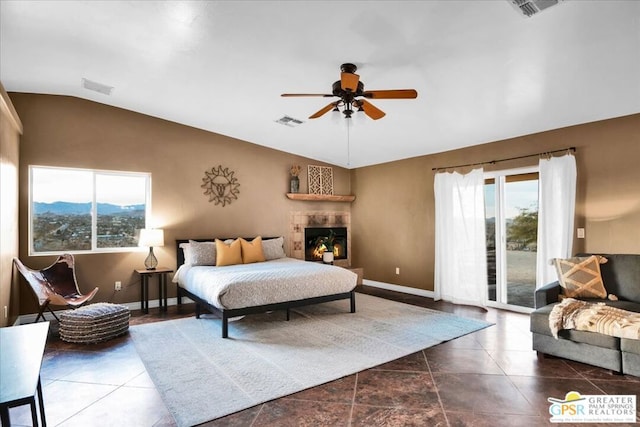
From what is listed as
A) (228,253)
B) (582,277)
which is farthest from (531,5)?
(228,253)

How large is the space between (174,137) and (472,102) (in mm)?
4440

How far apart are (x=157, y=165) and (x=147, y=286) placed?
6.12ft

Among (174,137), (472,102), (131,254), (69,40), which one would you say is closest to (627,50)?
(472,102)

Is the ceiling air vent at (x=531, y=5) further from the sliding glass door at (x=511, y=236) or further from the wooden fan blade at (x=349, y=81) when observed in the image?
the sliding glass door at (x=511, y=236)

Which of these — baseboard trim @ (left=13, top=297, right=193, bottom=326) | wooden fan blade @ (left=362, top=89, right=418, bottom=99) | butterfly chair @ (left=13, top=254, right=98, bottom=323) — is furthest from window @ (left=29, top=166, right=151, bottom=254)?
wooden fan blade @ (left=362, top=89, right=418, bottom=99)

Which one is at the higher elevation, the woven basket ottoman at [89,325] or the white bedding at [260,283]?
the white bedding at [260,283]

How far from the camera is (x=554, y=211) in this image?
15.1 feet

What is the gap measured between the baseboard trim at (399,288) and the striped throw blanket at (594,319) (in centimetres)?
285

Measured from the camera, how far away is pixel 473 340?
3951 millimetres

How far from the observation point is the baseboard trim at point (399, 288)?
626 cm

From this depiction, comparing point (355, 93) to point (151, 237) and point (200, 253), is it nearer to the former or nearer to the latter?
point (200, 253)

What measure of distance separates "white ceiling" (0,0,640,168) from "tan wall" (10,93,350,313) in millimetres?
344

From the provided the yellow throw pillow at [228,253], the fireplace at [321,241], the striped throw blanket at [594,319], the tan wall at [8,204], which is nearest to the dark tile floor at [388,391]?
the striped throw blanket at [594,319]

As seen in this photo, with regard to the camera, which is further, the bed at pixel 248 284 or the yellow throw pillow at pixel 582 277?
the bed at pixel 248 284
